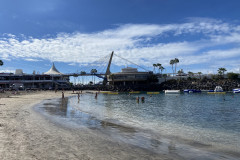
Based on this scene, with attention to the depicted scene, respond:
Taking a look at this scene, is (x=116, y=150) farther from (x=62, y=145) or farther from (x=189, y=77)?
(x=189, y=77)

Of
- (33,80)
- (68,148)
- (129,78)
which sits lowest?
(68,148)

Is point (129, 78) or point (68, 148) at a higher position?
point (129, 78)

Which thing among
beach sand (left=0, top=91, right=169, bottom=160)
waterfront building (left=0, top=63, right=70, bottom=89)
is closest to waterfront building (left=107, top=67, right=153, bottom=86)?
waterfront building (left=0, top=63, right=70, bottom=89)

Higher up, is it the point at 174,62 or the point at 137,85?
the point at 174,62

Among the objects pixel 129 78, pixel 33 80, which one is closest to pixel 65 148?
pixel 129 78

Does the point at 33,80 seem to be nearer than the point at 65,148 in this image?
No

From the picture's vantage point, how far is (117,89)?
378 ft

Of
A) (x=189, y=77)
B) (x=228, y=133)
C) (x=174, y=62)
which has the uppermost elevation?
(x=174, y=62)

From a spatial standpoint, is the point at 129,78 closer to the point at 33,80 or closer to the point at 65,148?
the point at 33,80

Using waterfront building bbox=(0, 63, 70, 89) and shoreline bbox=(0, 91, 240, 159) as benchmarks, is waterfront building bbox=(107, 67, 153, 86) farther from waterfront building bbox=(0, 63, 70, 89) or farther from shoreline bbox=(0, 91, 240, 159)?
shoreline bbox=(0, 91, 240, 159)

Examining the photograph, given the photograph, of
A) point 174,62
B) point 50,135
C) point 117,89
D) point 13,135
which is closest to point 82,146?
point 50,135

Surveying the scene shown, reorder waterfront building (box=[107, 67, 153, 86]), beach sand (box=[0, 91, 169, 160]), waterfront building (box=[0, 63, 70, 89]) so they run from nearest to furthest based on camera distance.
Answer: beach sand (box=[0, 91, 169, 160]) < waterfront building (box=[0, 63, 70, 89]) < waterfront building (box=[107, 67, 153, 86])

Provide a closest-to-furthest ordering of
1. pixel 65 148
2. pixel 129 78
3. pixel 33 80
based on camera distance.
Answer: pixel 65 148, pixel 33 80, pixel 129 78

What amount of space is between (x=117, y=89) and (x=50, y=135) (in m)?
104
